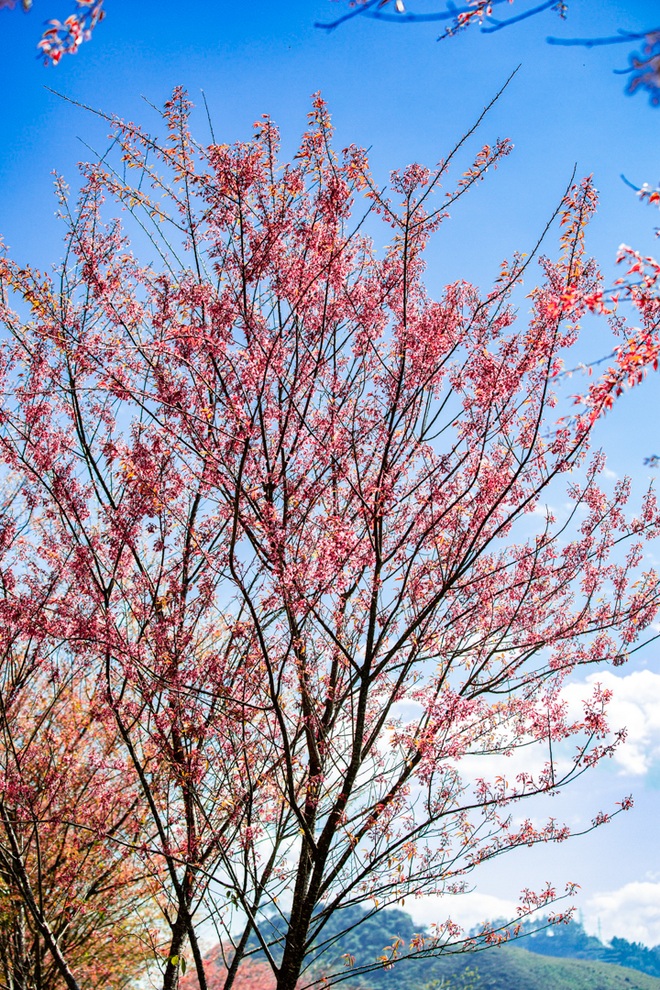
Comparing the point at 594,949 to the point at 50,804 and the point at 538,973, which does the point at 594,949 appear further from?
the point at 50,804

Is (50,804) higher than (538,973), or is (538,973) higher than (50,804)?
(50,804)

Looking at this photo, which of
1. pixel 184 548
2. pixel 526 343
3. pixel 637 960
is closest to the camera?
pixel 526 343

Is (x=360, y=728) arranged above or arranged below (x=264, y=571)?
below

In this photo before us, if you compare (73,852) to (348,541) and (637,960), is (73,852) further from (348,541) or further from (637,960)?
(637,960)

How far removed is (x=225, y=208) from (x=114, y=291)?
152 centimetres

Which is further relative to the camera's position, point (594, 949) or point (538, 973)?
point (594, 949)

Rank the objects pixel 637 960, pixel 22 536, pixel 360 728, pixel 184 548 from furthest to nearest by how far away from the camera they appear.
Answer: pixel 637 960 < pixel 22 536 < pixel 184 548 < pixel 360 728

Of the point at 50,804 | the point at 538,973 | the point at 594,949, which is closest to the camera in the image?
the point at 50,804

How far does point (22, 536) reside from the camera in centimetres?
827

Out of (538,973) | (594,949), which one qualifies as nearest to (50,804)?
(538,973)

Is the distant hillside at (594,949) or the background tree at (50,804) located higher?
the background tree at (50,804)

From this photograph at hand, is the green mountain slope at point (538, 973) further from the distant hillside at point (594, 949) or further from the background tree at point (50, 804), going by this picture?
the background tree at point (50, 804)

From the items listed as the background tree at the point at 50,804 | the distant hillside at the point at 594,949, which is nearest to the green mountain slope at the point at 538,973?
the distant hillside at the point at 594,949

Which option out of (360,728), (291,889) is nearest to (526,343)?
(360,728)
